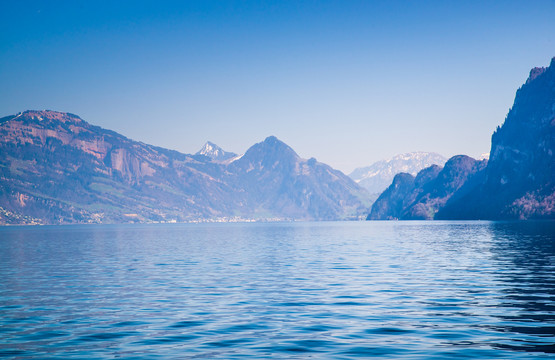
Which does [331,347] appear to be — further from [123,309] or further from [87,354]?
[123,309]

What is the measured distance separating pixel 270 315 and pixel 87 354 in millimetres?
11338

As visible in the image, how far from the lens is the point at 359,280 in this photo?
45250 mm

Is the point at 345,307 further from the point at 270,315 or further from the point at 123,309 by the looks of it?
the point at 123,309

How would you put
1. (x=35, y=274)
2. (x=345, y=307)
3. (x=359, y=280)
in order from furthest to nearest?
(x=35, y=274), (x=359, y=280), (x=345, y=307)

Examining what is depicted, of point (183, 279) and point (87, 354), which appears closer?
point (87, 354)

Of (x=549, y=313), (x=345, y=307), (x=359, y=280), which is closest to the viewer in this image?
(x=549, y=313)

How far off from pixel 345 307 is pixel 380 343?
9.70 m

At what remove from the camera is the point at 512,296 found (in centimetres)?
3416

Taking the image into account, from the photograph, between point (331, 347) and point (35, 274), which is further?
point (35, 274)

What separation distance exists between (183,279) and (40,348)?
2642cm

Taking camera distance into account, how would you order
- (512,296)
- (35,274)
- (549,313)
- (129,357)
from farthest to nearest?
1. (35,274)
2. (512,296)
3. (549,313)
4. (129,357)

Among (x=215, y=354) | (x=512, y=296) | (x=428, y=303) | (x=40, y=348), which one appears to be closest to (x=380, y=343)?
(x=215, y=354)

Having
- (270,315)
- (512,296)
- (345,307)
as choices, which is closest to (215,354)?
(270,315)

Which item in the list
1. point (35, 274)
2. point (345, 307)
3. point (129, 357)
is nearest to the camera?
point (129, 357)
